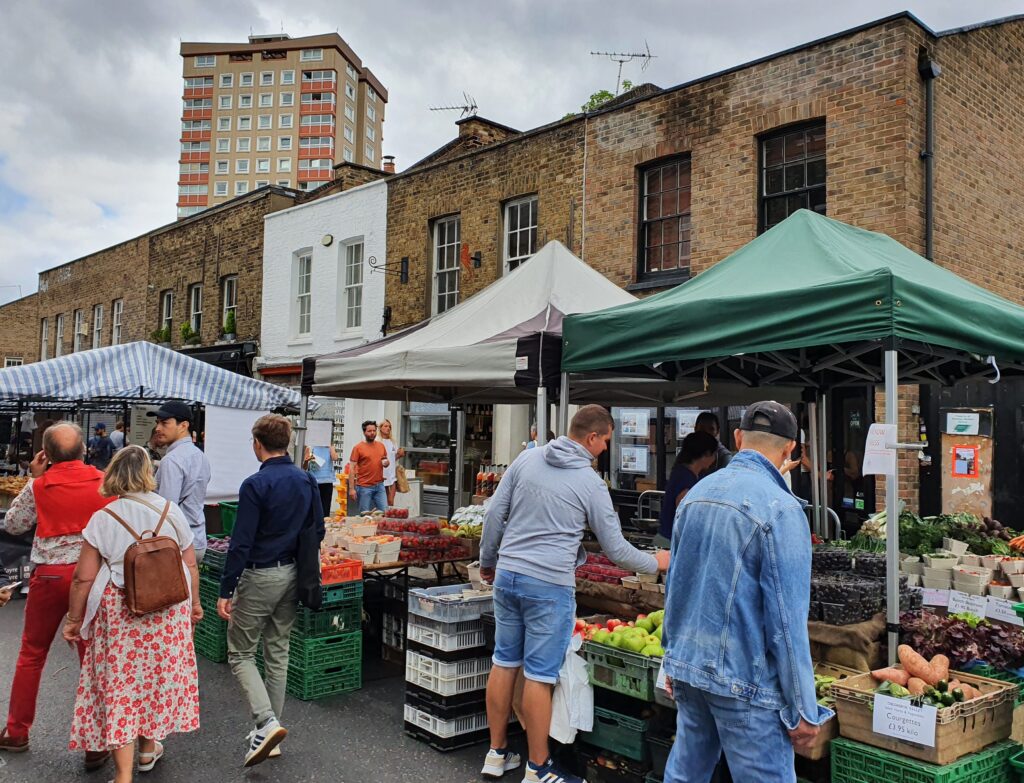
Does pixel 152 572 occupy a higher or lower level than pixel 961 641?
higher

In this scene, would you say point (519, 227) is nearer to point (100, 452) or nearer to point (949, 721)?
point (100, 452)

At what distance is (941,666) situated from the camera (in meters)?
3.87

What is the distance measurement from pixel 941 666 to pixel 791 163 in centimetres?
901

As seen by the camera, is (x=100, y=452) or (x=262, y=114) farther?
(x=262, y=114)

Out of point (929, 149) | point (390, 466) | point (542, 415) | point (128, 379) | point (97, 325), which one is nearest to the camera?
point (542, 415)

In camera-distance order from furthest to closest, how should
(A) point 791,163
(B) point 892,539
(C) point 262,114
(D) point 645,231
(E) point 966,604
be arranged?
(C) point 262,114, (D) point 645,231, (A) point 791,163, (E) point 966,604, (B) point 892,539

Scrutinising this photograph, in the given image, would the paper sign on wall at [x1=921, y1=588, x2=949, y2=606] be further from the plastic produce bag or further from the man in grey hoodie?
the plastic produce bag

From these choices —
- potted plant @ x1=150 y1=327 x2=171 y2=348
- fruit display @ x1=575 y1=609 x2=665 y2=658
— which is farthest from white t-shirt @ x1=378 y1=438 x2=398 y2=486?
potted plant @ x1=150 y1=327 x2=171 y2=348

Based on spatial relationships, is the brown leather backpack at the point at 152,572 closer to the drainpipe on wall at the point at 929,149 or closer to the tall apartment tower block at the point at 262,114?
the drainpipe on wall at the point at 929,149

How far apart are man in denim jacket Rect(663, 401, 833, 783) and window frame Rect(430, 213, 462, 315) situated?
13281 mm

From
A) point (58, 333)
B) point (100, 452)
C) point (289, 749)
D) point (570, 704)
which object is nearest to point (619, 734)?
point (570, 704)

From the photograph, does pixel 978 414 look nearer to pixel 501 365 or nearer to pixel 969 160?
pixel 969 160

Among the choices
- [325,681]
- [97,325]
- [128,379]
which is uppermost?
[97,325]

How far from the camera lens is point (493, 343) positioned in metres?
6.33
